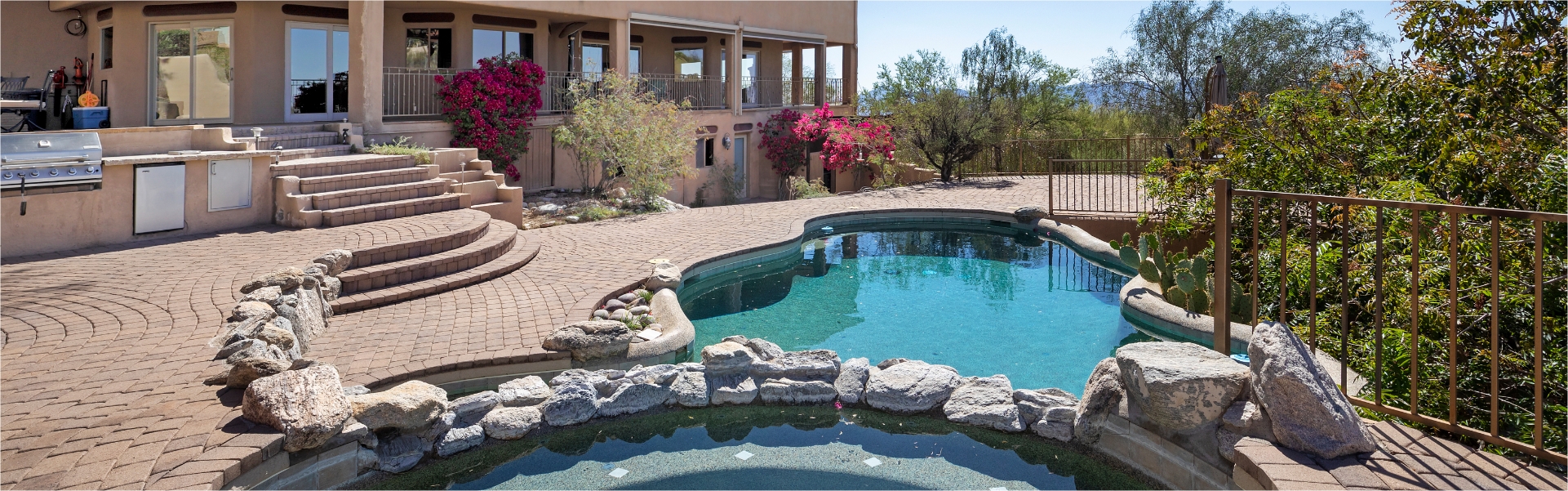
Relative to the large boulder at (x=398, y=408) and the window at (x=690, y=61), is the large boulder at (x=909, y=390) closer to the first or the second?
the large boulder at (x=398, y=408)

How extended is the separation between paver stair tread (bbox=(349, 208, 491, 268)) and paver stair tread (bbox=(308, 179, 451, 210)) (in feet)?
4.20

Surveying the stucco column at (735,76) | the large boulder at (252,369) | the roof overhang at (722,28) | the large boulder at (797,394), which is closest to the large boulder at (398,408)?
the large boulder at (252,369)

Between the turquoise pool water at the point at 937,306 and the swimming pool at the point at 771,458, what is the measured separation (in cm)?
170

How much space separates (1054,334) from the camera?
29.1 ft

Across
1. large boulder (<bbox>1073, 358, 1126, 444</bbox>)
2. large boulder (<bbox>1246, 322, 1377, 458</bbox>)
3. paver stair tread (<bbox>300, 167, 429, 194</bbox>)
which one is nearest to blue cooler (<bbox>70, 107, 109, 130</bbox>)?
paver stair tread (<bbox>300, 167, 429, 194</bbox>)

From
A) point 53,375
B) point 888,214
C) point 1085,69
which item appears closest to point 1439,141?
point 53,375

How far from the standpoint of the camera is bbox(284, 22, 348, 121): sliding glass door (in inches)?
633

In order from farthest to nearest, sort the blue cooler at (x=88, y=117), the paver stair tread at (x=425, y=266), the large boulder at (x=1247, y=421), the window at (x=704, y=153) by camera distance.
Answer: the window at (x=704, y=153), the blue cooler at (x=88, y=117), the paver stair tread at (x=425, y=266), the large boulder at (x=1247, y=421)

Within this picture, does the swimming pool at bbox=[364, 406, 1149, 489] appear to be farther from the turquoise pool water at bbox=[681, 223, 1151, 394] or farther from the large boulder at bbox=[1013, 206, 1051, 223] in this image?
the large boulder at bbox=[1013, 206, 1051, 223]

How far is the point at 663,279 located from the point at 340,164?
17.0 ft

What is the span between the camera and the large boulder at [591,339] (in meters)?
6.89

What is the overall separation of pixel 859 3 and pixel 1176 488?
23459 millimetres

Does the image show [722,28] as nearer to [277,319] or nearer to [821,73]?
[821,73]

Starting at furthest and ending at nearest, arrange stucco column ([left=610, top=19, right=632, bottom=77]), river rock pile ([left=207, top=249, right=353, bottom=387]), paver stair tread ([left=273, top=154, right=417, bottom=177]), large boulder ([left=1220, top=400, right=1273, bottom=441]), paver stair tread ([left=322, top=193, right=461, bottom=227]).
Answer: stucco column ([left=610, top=19, right=632, bottom=77]) < paver stair tread ([left=273, top=154, right=417, bottom=177]) < paver stair tread ([left=322, top=193, right=461, bottom=227]) < river rock pile ([left=207, top=249, right=353, bottom=387]) < large boulder ([left=1220, top=400, right=1273, bottom=441])
